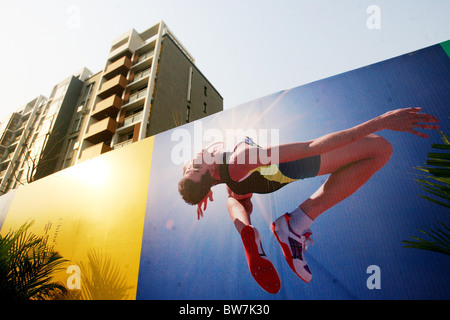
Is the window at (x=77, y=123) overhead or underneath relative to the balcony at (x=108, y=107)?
overhead

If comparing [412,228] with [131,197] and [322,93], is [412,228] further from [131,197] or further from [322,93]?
[131,197]

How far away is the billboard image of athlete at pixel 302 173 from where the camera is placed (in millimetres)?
2742

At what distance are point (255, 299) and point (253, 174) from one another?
1619mm

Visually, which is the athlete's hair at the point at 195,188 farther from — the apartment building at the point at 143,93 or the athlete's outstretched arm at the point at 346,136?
the apartment building at the point at 143,93

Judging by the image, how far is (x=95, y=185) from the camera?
520cm

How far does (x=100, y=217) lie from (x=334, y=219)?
4.37 meters

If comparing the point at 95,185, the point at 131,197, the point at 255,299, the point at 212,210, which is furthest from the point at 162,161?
the point at 255,299

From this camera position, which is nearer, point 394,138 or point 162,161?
point 394,138

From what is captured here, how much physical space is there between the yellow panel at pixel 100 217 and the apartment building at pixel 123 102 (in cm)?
605

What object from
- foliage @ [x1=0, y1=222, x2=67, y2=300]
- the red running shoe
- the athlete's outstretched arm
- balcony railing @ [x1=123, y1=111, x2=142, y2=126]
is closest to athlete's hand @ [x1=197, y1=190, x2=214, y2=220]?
the athlete's outstretched arm

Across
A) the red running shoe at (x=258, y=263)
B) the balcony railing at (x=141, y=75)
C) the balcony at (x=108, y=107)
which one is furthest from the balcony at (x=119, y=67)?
the red running shoe at (x=258, y=263)

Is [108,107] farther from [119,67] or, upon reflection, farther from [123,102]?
[119,67]
